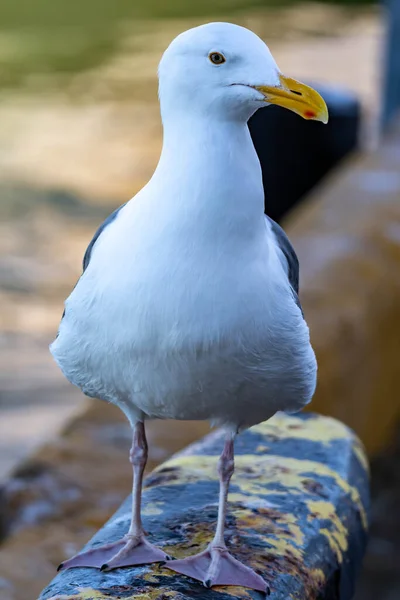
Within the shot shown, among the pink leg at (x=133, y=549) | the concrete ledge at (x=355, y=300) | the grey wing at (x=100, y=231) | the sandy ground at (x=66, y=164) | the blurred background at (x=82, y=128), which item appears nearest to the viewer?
the grey wing at (x=100, y=231)

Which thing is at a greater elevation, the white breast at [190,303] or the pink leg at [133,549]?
the white breast at [190,303]

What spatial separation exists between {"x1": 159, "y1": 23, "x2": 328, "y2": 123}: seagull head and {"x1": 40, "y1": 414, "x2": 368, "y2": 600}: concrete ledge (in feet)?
3.38

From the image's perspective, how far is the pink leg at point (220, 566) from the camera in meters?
2.38

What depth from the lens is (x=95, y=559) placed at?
8.09 feet

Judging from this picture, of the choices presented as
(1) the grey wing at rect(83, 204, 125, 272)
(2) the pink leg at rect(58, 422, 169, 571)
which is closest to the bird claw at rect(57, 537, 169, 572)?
(2) the pink leg at rect(58, 422, 169, 571)

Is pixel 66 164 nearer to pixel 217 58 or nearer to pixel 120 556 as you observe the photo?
pixel 120 556

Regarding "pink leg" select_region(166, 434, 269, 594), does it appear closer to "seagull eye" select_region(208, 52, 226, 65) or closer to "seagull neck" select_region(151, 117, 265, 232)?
"seagull neck" select_region(151, 117, 265, 232)

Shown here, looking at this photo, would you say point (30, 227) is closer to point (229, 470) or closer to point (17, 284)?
point (17, 284)

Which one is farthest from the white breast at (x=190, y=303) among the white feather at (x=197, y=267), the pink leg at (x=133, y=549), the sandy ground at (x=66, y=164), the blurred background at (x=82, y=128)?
the sandy ground at (x=66, y=164)

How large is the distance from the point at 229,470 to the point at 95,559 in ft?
1.20

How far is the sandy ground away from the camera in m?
6.39

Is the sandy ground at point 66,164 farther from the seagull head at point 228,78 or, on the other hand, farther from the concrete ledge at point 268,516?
the seagull head at point 228,78

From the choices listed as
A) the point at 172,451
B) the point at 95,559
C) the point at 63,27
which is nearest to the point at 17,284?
the point at 172,451

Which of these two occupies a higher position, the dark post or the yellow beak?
the yellow beak
